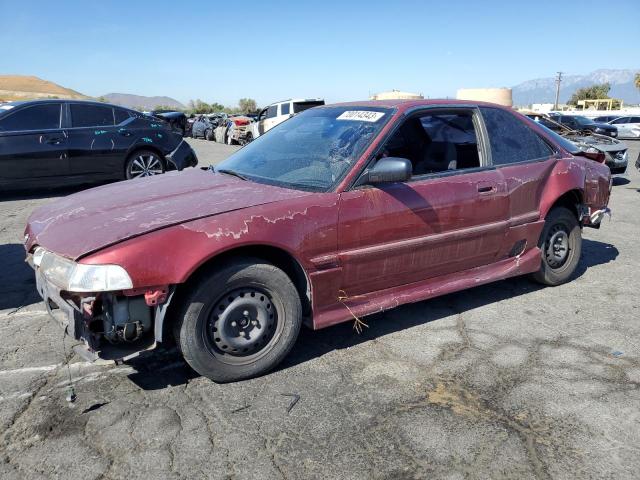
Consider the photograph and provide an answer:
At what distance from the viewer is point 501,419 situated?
8.86 ft

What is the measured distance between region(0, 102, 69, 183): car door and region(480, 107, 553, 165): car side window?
6.52 m

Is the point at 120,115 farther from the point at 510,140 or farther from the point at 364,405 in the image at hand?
the point at 364,405

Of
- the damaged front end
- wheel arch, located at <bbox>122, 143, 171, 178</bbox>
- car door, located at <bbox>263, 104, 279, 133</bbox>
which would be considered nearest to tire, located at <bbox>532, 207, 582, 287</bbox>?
the damaged front end

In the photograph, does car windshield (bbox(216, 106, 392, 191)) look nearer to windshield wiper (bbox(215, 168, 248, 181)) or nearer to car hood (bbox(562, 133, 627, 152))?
windshield wiper (bbox(215, 168, 248, 181))

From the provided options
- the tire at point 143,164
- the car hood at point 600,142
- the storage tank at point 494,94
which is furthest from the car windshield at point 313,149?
the storage tank at point 494,94

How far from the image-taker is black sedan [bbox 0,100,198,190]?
7.79 m

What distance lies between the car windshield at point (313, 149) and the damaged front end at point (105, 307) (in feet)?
3.94

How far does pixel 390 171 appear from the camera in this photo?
322 cm

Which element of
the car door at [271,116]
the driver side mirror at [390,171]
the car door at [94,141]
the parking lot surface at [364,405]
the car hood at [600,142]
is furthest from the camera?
the car door at [271,116]

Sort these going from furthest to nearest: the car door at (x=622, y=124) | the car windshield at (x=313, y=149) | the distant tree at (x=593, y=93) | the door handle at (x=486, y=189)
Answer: the distant tree at (x=593, y=93)
the car door at (x=622, y=124)
the door handle at (x=486, y=189)
the car windshield at (x=313, y=149)

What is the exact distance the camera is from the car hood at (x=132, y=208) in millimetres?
2764

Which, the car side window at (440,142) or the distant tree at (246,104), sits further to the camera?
the distant tree at (246,104)

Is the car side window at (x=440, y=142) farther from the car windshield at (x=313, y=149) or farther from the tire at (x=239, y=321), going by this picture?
the tire at (x=239, y=321)

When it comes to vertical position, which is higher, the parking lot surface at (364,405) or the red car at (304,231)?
the red car at (304,231)
